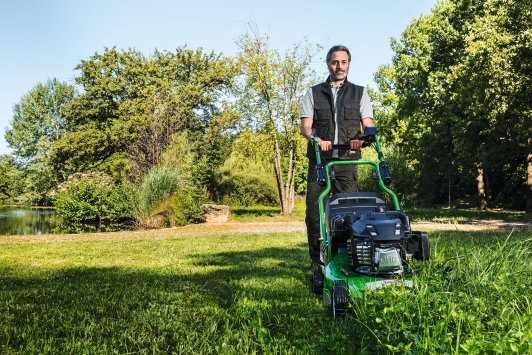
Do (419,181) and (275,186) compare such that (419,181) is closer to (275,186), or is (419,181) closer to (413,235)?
(275,186)

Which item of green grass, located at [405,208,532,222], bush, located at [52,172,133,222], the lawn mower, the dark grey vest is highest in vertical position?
the dark grey vest

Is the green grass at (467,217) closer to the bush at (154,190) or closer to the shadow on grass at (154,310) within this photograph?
the bush at (154,190)

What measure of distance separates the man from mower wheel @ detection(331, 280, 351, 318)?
1312 millimetres

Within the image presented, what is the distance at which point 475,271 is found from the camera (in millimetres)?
3020

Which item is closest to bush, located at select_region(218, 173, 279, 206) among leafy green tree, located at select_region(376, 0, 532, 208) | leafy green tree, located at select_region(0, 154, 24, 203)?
Result: leafy green tree, located at select_region(376, 0, 532, 208)

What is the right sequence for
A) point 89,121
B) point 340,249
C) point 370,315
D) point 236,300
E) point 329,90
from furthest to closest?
point 89,121 → point 329,90 → point 236,300 → point 340,249 → point 370,315

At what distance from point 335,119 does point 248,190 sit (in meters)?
24.0

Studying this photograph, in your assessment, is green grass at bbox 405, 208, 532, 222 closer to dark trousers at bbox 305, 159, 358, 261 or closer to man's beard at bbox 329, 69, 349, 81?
dark trousers at bbox 305, 159, 358, 261

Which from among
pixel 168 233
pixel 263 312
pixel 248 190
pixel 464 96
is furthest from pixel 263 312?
pixel 248 190

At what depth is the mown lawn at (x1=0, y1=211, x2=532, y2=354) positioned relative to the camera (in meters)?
2.16

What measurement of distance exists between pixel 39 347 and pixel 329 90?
300 cm

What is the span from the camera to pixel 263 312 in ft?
10.8

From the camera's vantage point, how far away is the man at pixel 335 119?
4.30 metres

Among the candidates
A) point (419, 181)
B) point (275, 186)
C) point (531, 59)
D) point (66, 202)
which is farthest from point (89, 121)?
point (531, 59)
